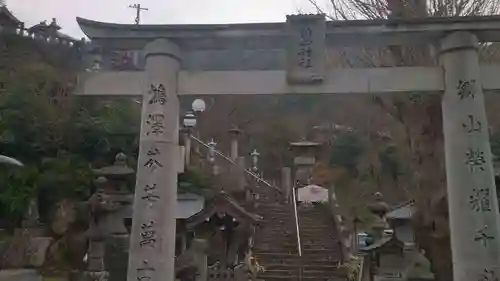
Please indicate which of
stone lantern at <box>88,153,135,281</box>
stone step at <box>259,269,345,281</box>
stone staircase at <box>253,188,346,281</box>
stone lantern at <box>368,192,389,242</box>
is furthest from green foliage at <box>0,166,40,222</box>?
stone lantern at <box>368,192,389,242</box>

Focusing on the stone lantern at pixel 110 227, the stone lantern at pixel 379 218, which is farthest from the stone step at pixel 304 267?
the stone lantern at pixel 110 227

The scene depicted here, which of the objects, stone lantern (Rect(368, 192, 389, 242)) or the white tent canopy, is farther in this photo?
the white tent canopy

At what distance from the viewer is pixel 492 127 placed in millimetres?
12281

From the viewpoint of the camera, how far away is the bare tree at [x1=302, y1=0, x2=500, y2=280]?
8664 millimetres

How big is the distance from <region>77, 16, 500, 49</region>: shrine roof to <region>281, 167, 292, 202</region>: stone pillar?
15.9m

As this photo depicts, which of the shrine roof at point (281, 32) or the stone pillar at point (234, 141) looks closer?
the shrine roof at point (281, 32)

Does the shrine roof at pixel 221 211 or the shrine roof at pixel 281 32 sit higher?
the shrine roof at pixel 281 32

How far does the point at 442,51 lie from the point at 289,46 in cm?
205

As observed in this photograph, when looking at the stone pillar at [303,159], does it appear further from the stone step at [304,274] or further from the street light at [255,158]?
the stone step at [304,274]

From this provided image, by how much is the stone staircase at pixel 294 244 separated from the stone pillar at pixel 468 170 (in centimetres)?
809

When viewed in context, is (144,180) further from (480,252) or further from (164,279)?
(480,252)

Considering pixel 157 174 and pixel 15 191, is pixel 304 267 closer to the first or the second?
pixel 15 191

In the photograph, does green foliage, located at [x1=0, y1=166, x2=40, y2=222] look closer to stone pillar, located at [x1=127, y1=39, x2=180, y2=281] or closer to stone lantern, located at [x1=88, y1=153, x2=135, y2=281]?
stone lantern, located at [x1=88, y1=153, x2=135, y2=281]

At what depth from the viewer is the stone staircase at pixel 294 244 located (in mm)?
14375
